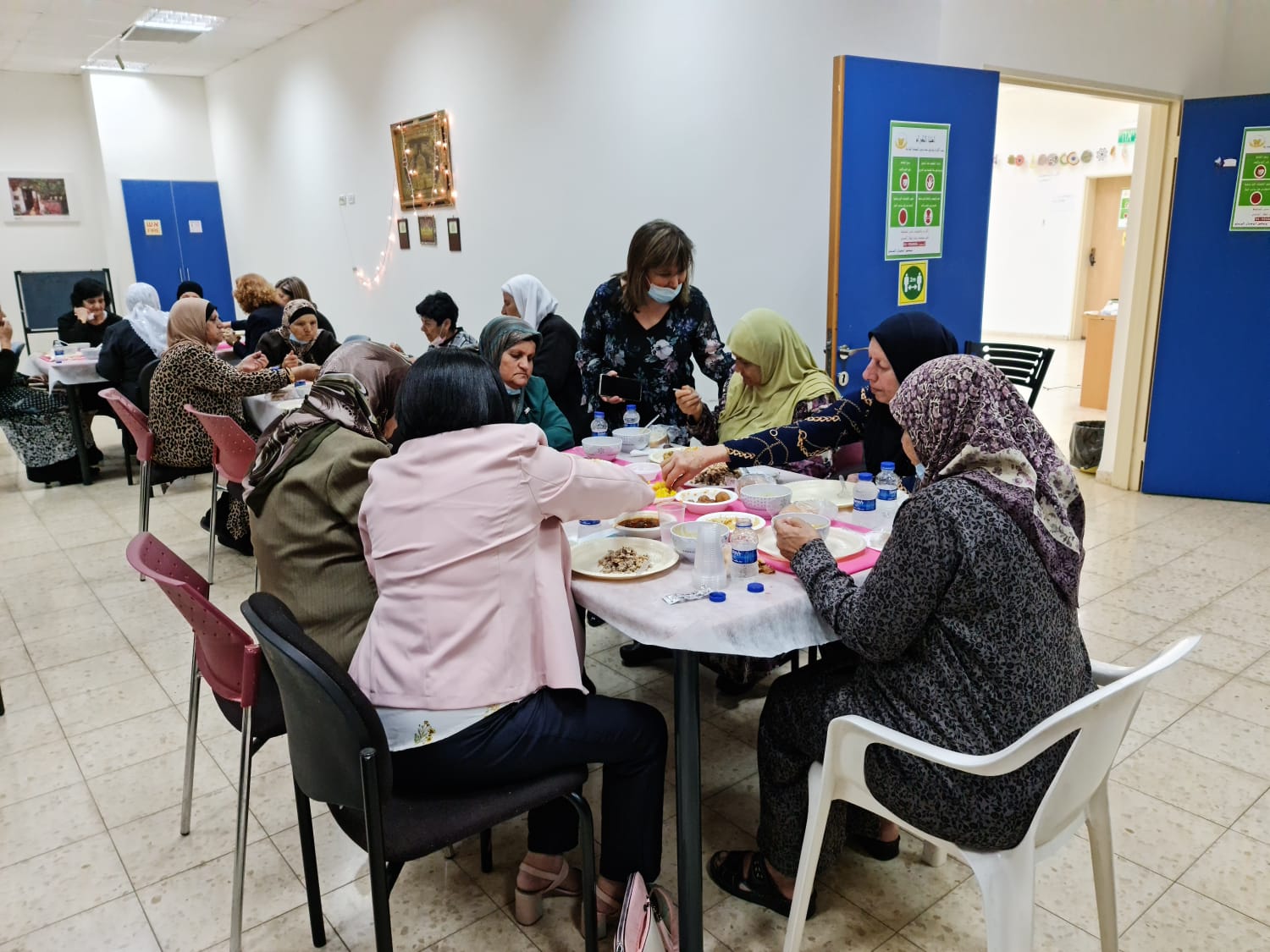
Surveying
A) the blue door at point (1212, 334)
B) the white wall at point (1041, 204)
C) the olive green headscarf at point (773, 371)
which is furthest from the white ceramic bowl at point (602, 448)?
the white wall at point (1041, 204)

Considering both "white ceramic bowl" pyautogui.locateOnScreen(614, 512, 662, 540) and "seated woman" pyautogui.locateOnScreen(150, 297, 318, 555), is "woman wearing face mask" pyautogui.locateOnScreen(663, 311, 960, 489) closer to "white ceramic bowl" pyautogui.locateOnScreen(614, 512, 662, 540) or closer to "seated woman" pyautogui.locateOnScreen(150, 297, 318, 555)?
"white ceramic bowl" pyautogui.locateOnScreen(614, 512, 662, 540)

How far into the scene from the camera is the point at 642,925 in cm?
155

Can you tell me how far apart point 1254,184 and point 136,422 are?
5.39 m

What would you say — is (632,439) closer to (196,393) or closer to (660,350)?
(660,350)

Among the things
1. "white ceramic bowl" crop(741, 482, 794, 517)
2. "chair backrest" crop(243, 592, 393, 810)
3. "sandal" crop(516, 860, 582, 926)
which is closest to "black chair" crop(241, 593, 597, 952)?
"chair backrest" crop(243, 592, 393, 810)

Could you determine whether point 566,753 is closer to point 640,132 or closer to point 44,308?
point 640,132

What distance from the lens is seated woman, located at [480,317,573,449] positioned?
2.89 meters

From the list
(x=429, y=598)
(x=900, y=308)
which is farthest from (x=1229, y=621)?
(x=429, y=598)

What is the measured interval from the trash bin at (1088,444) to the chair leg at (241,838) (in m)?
5.03

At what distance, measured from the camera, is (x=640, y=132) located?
14.6 ft

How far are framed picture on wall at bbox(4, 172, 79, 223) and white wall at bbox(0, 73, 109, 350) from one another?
0.03 m

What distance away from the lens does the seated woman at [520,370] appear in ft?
9.50

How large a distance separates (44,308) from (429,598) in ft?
29.0

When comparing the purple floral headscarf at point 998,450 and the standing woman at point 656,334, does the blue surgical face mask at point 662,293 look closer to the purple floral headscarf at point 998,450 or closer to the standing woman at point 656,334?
the standing woman at point 656,334
